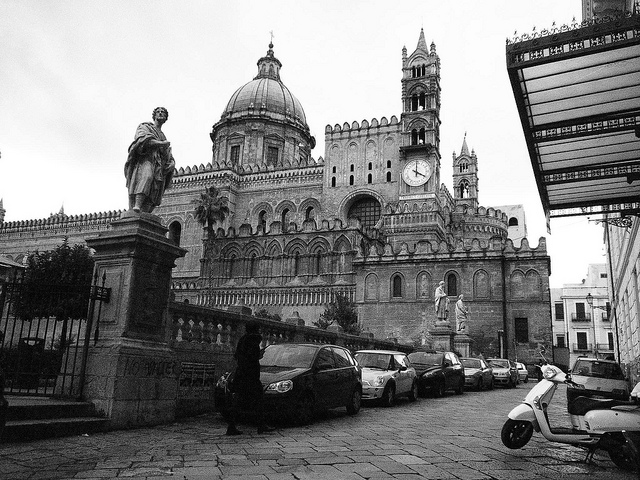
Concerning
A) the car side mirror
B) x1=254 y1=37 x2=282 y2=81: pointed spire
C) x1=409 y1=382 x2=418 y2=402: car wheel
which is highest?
x1=254 y1=37 x2=282 y2=81: pointed spire

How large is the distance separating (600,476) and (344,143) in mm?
53026

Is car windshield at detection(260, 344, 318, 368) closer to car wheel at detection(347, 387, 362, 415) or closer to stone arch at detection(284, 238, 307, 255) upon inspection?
car wheel at detection(347, 387, 362, 415)

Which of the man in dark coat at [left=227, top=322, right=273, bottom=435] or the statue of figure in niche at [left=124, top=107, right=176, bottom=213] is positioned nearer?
the man in dark coat at [left=227, top=322, right=273, bottom=435]

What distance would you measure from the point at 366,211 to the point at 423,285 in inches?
705

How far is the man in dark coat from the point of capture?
8.10m

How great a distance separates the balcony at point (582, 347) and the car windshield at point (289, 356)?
58.2 meters

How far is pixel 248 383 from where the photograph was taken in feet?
26.8

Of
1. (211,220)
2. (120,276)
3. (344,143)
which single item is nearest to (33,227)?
(211,220)

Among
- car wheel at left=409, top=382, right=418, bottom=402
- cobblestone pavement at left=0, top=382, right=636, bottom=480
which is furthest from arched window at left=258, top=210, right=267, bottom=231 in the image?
cobblestone pavement at left=0, top=382, right=636, bottom=480

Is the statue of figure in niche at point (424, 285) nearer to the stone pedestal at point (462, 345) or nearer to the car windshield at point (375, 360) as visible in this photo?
the stone pedestal at point (462, 345)

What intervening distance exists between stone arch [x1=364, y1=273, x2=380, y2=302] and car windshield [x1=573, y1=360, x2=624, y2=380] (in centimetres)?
2682

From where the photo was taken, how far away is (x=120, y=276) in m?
Result: 8.83

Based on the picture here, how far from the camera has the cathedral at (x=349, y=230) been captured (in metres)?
38.2

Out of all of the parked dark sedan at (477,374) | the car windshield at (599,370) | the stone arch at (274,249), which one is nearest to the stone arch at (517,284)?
the parked dark sedan at (477,374)
